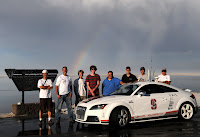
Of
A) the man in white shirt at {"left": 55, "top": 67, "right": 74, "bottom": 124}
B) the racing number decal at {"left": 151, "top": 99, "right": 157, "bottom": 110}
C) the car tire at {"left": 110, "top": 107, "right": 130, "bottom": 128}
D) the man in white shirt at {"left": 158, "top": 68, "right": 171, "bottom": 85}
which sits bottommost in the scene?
the car tire at {"left": 110, "top": 107, "right": 130, "bottom": 128}

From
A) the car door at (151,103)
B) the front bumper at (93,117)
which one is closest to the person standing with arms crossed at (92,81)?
the front bumper at (93,117)

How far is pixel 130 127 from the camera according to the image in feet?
26.3

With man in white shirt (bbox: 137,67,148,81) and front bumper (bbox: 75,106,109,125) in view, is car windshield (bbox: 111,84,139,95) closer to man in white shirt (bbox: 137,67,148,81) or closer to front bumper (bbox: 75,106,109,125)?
front bumper (bbox: 75,106,109,125)

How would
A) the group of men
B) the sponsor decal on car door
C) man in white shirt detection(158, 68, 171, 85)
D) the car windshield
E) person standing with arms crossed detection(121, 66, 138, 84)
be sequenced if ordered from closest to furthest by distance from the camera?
the sponsor decal on car door → the car windshield → the group of men → person standing with arms crossed detection(121, 66, 138, 84) → man in white shirt detection(158, 68, 171, 85)

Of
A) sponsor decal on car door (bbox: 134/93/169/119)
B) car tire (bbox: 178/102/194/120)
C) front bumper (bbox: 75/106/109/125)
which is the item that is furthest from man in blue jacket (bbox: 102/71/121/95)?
car tire (bbox: 178/102/194/120)

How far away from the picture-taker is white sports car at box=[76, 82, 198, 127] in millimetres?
7672

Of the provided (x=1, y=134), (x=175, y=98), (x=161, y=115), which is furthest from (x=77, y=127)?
(x=175, y=98)

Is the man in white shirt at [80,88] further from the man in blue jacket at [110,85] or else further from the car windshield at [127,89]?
the car windshield at [127,89]

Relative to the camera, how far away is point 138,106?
8.10 meters

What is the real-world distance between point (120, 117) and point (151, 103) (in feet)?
4.15

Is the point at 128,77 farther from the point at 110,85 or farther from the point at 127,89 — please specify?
the point at 127,89

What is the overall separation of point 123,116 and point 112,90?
204cm

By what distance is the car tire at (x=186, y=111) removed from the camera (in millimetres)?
8937

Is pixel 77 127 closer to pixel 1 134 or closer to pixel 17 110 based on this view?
pixel 1 134
